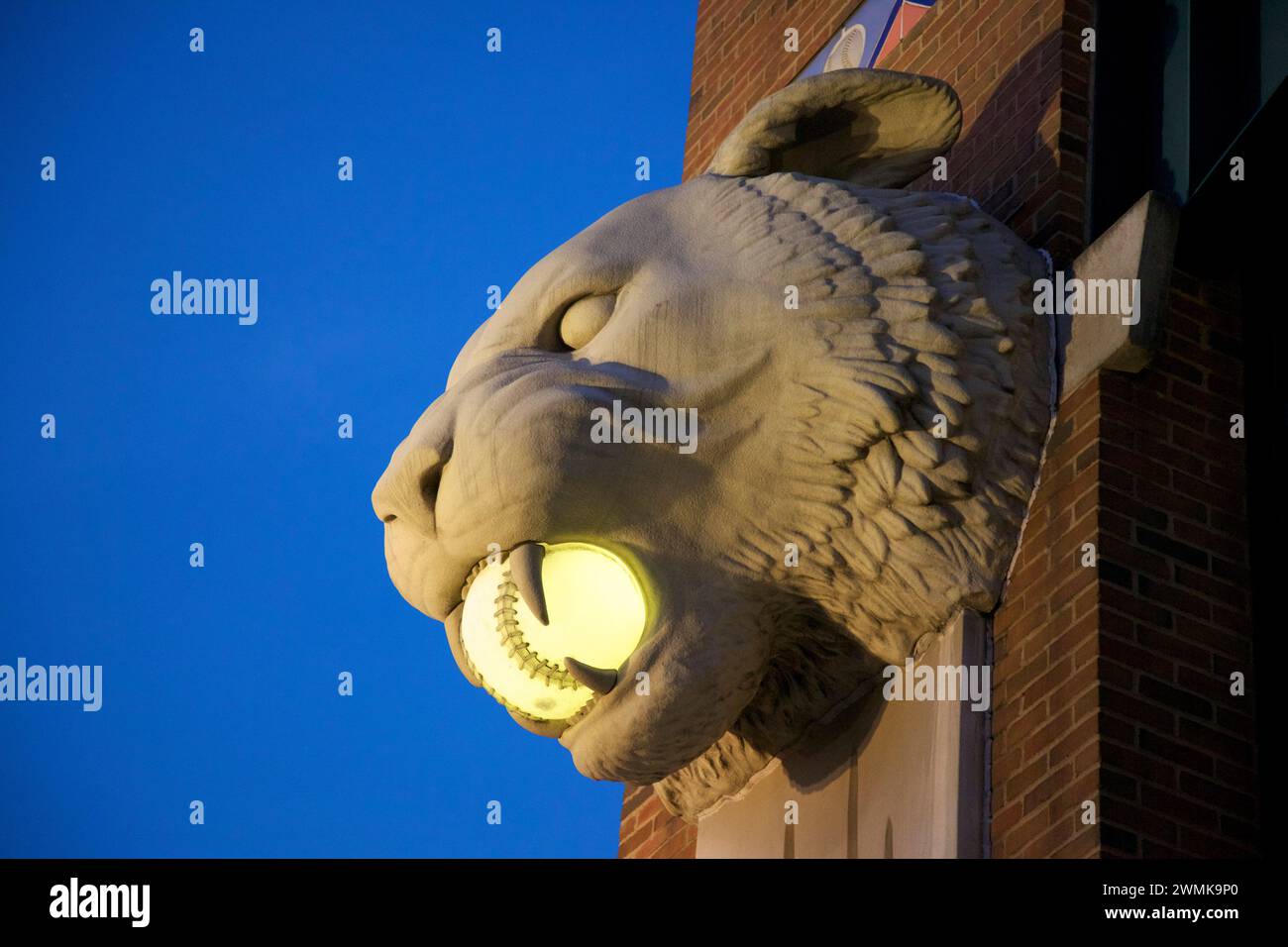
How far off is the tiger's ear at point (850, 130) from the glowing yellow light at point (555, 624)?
4.42ft

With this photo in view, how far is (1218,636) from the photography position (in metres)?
5.52

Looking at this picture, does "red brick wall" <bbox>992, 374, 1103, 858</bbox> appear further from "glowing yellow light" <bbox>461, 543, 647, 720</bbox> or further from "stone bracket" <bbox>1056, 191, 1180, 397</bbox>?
"glowing yellow light" <bbox>461, 543, 647, 720</bbox>

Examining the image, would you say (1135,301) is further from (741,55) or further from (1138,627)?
(741,55)

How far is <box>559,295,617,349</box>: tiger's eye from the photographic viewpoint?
5840mm

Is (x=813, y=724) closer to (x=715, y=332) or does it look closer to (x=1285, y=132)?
(x=715, y=332)

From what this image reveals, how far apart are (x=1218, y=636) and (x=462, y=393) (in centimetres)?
201

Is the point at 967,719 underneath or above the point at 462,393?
underneath

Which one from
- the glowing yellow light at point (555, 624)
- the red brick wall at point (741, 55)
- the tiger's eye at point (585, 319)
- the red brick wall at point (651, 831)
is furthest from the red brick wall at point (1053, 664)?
the red brick wall at point (741, 55)

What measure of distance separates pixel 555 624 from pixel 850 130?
1823 mm

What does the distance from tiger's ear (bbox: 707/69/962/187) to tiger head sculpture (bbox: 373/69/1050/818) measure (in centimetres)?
36

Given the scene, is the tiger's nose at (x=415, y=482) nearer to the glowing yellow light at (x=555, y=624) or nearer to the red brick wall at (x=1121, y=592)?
the glowing yellow light at (x=555, y=624)

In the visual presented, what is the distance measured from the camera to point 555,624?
554cm

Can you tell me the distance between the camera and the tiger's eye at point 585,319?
230 inches

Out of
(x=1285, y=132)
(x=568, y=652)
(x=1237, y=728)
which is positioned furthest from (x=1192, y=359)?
(x=568, y=652)
